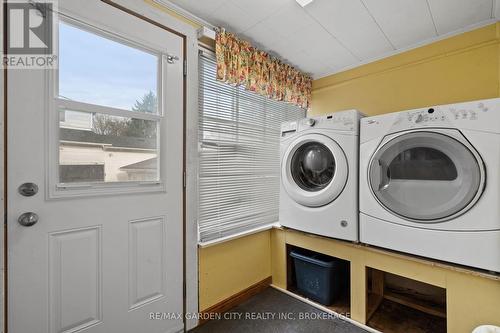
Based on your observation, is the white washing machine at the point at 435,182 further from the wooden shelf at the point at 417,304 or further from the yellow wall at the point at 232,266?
the yellow wall at the point at 232,266

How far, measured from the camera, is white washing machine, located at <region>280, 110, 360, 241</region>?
1.66m

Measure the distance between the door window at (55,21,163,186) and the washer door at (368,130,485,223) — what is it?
147 cm

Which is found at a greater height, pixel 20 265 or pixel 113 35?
pixel 113 35

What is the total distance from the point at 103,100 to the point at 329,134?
1.47 meters

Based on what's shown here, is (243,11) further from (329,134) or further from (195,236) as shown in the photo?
(195,236)

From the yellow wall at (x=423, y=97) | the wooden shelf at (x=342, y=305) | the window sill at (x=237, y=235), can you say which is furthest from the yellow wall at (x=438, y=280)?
the window sill at (x=237, y=235)

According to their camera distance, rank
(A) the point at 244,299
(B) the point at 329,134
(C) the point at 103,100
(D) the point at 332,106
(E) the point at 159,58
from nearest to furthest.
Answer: (C) the point at 103,100 → (E) the point at 159,58 → (B) the point at 329,134 → (A) the point at 244,299 → (D) the point at 332,106

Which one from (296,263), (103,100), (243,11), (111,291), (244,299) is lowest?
(244,299)

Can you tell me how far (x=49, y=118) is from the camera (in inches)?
44.3

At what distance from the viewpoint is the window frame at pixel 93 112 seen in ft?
3.71

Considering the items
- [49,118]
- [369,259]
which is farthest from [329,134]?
[49,118]

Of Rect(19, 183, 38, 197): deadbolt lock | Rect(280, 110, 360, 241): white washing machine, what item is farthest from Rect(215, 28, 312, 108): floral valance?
Rect(19, 183, 38, 197): deadbolt lock

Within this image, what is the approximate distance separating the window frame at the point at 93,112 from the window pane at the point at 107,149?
0.9 inches

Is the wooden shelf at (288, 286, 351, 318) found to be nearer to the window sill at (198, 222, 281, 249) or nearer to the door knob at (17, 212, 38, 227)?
the window sill at (198, 222, 281, 249)
